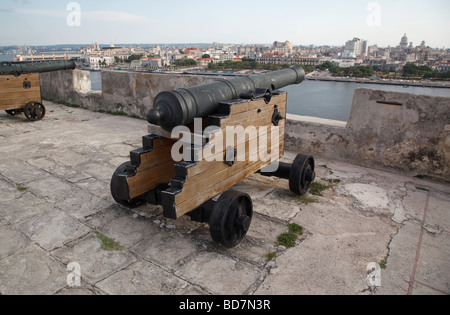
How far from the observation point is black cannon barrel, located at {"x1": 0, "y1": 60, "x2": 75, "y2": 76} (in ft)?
18.2

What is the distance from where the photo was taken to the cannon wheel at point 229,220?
2158mm

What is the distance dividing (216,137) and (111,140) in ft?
9.90

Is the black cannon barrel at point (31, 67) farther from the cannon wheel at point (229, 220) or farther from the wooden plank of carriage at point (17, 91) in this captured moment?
the cannon wheel at point (229, 220)

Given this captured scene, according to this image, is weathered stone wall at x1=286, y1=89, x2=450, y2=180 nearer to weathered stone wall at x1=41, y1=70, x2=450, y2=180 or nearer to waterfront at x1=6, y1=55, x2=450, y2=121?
weathered stone wall at x1=41, y1=70, x2=450, y2=180

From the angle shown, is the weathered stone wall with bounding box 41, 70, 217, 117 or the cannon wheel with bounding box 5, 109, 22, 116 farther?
the cannon wheel with bounding box 5, 109, 22, 116

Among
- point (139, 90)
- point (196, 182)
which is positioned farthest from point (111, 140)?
point (196, 182)

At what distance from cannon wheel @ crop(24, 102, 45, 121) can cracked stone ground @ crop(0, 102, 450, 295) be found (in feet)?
7.52

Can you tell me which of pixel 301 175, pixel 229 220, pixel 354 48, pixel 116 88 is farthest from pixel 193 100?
pixel 354 48

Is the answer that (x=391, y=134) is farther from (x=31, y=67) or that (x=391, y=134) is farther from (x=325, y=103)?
(x=325, y=103)

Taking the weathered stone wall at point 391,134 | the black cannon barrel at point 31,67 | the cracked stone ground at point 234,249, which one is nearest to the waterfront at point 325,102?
the weathered stone wall at point 391,134

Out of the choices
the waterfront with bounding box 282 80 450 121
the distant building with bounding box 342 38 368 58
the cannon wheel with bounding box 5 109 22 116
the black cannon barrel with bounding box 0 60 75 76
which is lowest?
the waterfront with bounding box 282 80 450 121

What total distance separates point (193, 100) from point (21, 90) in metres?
4.91

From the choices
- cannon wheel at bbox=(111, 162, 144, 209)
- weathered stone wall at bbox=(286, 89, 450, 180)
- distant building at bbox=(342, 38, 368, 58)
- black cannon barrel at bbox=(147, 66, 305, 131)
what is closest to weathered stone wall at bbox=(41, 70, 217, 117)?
weathered stone wall at bbox=(286, 89, 450, 180)

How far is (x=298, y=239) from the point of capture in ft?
7.95
